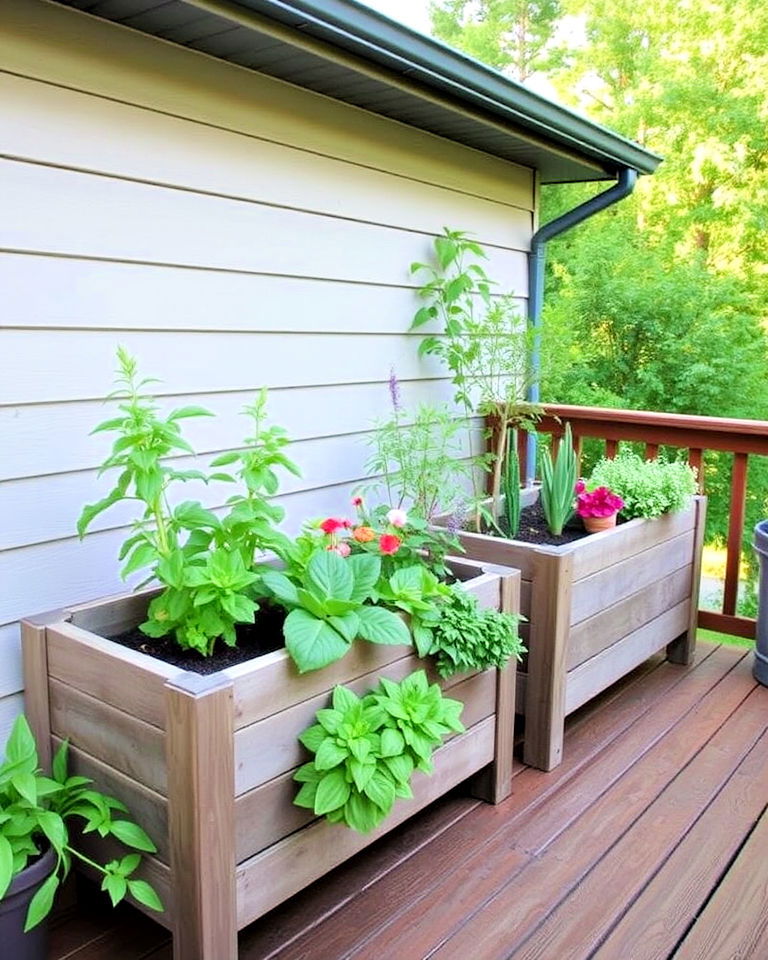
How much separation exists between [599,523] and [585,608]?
35 centimetres

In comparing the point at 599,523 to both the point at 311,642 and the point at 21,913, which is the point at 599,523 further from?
the point at 21,913

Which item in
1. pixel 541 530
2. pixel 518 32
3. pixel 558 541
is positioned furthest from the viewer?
pixel 518 32

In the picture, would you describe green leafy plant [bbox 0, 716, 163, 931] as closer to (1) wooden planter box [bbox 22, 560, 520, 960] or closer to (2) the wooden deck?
(1) wooden planter box [bbox 22, 560, 520, 960]

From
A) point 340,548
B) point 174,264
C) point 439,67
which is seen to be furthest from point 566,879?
point 439,67

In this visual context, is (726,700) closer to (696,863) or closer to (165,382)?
(696,863)

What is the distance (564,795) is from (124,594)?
1.38m

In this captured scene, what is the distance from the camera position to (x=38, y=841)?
1754mm

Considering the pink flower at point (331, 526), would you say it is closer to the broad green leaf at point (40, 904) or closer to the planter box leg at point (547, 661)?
the planter box leg at point (547, 661)

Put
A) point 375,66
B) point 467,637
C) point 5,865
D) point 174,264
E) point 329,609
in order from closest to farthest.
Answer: point 5,865 < point 329,609 < point 467,637 < point 174,264 < point 375,66

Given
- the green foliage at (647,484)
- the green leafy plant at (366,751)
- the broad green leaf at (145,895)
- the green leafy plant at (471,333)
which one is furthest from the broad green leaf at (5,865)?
the green foliage at (647,484)

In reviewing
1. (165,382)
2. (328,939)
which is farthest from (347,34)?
(328,939)

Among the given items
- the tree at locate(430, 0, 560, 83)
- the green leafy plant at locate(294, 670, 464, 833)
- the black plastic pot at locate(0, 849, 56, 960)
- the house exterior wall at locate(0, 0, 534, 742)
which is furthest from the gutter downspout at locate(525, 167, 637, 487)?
the tree at locate(430, 0, 560, 83)

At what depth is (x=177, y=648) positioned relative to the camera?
76.6 inches

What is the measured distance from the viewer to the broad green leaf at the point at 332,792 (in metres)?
1.74
